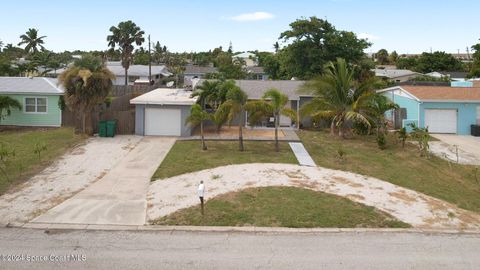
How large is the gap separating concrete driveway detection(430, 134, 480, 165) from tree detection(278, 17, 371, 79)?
18174 mm

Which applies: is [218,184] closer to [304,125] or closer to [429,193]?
[429,193]

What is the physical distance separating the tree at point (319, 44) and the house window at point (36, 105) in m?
25.0

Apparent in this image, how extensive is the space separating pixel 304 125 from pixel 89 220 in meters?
19.3

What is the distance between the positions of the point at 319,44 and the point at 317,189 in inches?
1289

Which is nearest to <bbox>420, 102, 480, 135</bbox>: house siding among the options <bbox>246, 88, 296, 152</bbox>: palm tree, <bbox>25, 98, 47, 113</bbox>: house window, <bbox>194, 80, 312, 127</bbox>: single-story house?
<bbox>194, 80, 312, 127</bbox>: single-story house

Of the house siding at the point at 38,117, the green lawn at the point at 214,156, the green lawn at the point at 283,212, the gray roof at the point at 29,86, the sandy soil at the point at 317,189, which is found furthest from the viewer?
the house siding at the point at 38,117

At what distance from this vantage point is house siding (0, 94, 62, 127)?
27.2m

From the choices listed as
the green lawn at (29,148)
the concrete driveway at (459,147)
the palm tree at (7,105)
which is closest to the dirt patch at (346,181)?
the concrete driveway at (459,147)

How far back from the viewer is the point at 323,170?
16859mm

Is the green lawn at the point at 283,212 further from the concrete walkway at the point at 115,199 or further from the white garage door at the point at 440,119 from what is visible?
the white garage door at the point at 440,119

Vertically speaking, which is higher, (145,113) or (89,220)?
(145,113)

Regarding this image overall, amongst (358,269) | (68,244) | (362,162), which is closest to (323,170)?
(362,162)

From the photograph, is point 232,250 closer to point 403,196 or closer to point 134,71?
point 403,196

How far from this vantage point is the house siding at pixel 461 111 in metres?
28.1
